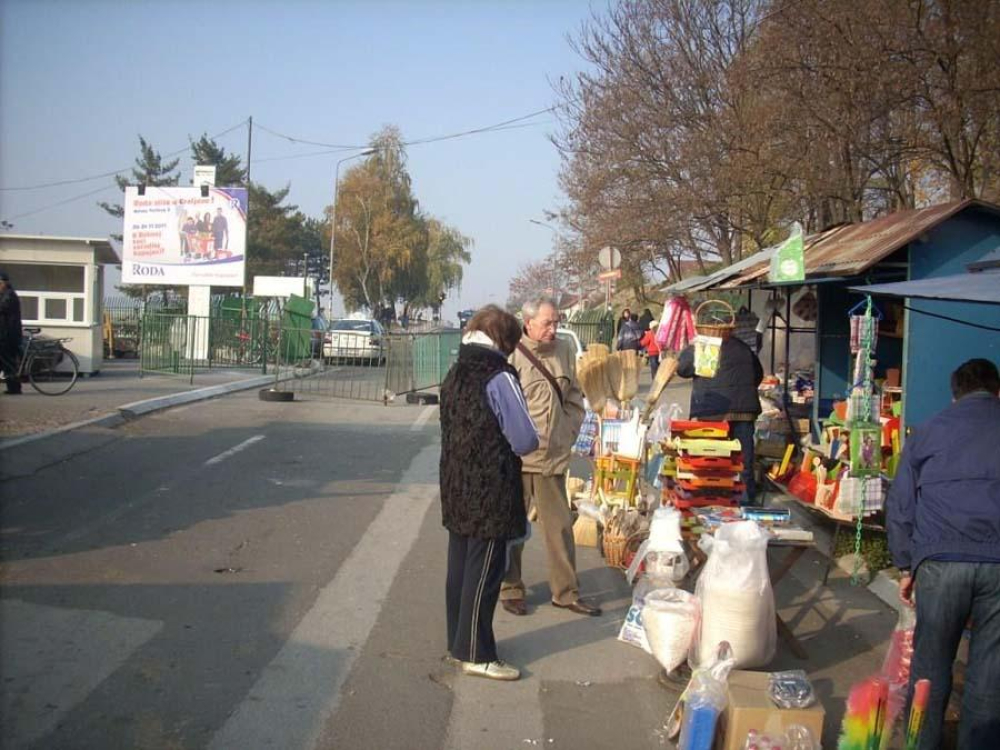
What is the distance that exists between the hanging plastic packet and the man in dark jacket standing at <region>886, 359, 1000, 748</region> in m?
3.99

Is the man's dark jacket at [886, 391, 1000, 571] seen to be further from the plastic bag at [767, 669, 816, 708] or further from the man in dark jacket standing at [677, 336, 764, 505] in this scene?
the man in dark jacket standing at [677, 336, 764, 505]

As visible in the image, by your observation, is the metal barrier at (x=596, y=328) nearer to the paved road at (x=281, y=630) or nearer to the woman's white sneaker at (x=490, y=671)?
the paved road at (x=281, y=630)

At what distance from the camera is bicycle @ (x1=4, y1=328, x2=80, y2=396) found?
625 inches

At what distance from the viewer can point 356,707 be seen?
4465mm

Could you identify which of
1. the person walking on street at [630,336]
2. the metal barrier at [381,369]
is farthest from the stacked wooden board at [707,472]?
the person walking on street at [630,336]

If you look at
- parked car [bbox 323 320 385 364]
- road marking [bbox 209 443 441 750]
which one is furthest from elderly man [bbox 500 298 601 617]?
parked car [bbox 323 320 385 364]

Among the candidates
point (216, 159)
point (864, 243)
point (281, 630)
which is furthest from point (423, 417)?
point (216, 159)

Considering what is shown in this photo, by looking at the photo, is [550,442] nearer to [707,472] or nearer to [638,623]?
[638,623]

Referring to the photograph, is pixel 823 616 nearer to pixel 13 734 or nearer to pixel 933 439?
pixel 933 439

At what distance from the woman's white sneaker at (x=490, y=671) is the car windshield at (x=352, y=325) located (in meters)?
29.1

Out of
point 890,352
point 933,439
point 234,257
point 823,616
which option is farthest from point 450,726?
point 234,257

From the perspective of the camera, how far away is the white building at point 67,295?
2006cm

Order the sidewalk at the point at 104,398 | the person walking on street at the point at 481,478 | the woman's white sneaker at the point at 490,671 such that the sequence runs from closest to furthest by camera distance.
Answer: the person walking on street at the point at 481,478 < the woman's white sneaker at the point at 490,671 < the sidewalk at the point at 104,398

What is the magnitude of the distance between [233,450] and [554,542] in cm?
673
